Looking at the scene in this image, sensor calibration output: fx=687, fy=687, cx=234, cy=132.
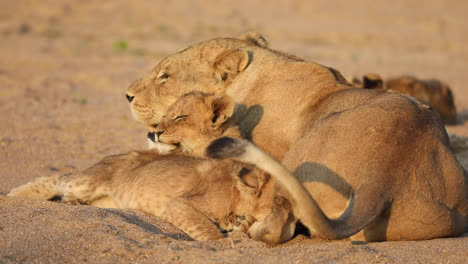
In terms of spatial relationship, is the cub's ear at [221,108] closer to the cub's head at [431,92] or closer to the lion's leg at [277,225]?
the lion's leg at [277,225]

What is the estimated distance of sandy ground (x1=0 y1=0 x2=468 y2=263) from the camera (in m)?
4.01

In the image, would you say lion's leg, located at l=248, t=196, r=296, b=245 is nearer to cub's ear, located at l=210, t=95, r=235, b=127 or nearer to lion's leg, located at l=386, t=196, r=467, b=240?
lion's leg, located at l=386, t=196, r=467, b=240

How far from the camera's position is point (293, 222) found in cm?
443

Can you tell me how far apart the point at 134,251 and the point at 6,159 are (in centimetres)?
349

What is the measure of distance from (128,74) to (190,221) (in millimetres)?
8287

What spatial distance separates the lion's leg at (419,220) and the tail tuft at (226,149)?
1.12 meters

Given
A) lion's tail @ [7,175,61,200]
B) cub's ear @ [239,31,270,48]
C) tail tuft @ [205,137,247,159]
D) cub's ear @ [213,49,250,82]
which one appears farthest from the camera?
cub's ear @ [239,31,270,48]

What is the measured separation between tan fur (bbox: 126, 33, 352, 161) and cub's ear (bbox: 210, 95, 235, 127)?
0.42 metres

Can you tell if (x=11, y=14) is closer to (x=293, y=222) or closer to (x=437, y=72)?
(x=437, y=72)

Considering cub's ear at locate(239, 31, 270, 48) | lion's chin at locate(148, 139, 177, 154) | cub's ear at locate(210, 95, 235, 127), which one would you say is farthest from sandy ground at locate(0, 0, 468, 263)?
cub's ear at locate(239, 31, 270, 48)

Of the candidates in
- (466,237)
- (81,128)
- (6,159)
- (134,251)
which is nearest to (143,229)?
(134,251)

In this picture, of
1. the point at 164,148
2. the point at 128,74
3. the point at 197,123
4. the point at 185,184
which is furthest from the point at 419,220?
the point at 128,74

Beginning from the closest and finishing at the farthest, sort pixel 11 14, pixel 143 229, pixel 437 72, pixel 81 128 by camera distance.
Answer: pixel 143 229, pixel 81 128, pixel 437 72, pixel 11 14

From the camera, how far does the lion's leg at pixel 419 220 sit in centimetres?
421
